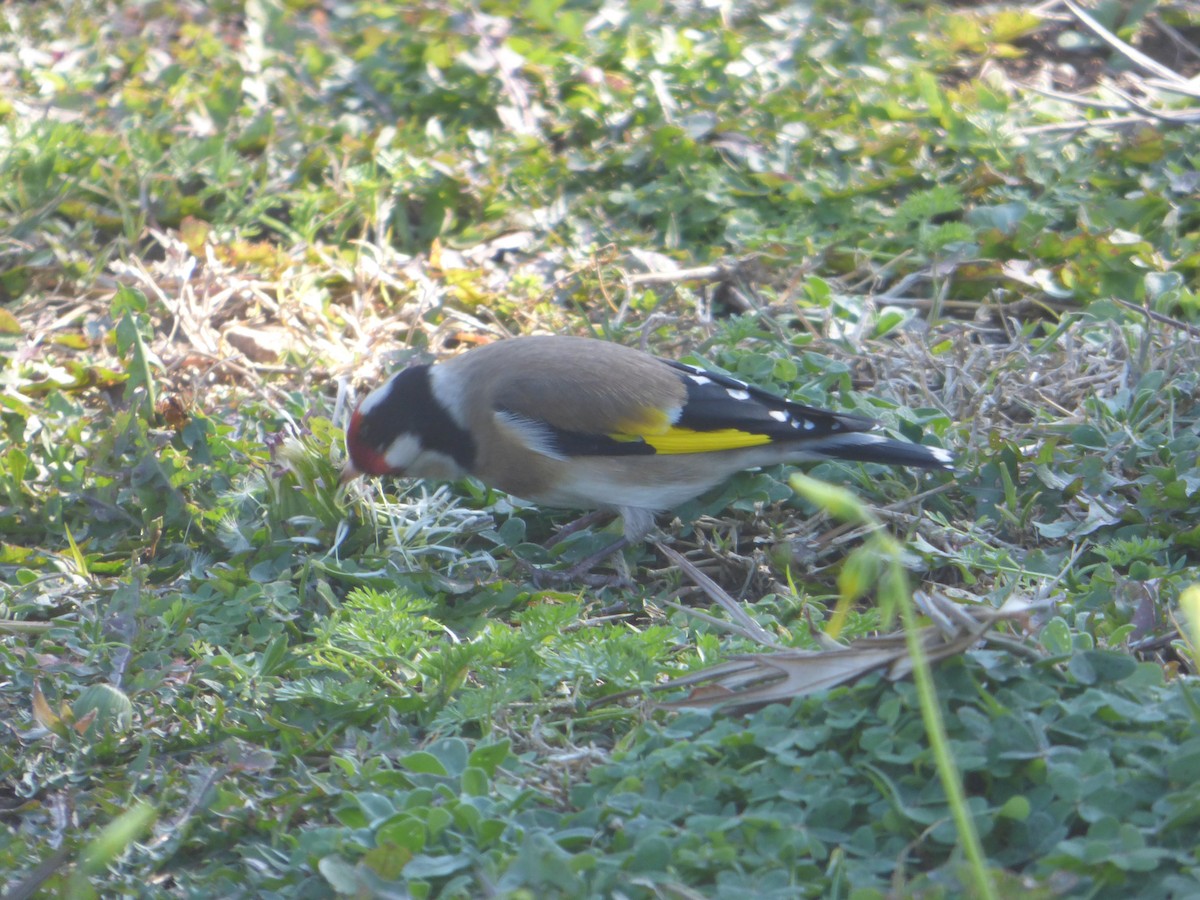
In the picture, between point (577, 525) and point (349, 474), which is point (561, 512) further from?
point (349, 474)

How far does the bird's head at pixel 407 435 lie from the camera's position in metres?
3.88

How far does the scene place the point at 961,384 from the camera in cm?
434

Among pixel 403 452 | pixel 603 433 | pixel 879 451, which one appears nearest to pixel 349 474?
pixel 403 452

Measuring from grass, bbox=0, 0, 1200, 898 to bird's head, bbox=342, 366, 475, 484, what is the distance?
0.49 ft

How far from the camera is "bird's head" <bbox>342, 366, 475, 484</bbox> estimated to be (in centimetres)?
388

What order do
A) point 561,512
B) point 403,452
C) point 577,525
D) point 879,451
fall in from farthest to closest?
point 561,512 → point 577,525 → point 403,452 → point 879,451

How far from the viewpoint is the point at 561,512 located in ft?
14.5

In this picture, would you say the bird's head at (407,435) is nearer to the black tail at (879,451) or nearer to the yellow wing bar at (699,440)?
the yellow wing bar at (699,440)

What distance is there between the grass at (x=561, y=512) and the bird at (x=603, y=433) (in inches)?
6.0

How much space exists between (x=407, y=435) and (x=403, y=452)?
0.05 m

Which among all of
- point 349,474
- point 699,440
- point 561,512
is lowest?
point 561,512

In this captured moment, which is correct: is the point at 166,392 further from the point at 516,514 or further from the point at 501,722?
the point at 501,722

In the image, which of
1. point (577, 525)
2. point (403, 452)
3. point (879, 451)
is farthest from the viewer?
point (577, 525)

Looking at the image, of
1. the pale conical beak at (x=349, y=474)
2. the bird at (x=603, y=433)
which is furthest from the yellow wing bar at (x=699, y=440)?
the pale conical beak at (x=349, y=474)
